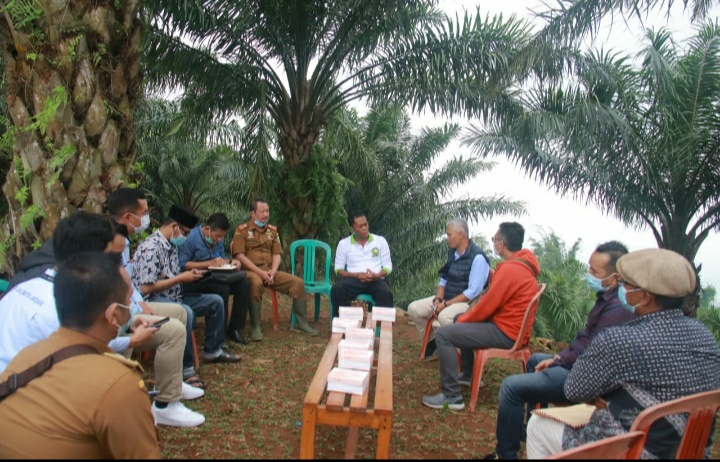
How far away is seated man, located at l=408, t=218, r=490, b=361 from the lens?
17.4 ft

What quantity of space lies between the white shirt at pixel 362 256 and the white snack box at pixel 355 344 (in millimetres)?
2728

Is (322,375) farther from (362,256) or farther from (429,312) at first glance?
(362,256)

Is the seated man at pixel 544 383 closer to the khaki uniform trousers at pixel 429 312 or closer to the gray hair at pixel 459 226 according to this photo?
the khaki uniform trousers at pixel 429 312

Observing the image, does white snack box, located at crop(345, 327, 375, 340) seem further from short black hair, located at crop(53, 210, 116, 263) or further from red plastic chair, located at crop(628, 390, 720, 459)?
red plastic chair, located at crop(628, 390, 720, 459)

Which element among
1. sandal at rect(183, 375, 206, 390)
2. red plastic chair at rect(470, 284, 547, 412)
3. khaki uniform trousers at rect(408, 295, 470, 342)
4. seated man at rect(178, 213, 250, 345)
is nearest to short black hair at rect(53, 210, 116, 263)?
sandal at rect(183, 375, 206, 390)

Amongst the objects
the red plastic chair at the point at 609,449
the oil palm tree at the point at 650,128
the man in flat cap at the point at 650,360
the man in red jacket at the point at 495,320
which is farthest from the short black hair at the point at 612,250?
the oil palm tree at the point at 650,128

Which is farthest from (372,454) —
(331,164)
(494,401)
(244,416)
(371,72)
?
(371,72)

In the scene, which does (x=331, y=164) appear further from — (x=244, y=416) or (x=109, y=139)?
(x=244, y=416)

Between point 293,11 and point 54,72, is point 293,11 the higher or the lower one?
the higher one

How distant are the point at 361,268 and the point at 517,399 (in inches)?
138

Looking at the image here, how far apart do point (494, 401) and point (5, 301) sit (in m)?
3.60

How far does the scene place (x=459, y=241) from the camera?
5.43 metres

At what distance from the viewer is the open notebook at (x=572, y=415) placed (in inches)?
103

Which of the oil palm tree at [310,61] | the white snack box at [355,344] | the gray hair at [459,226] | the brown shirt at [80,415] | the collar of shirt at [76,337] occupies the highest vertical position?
the oil palm tree at [310,61]
